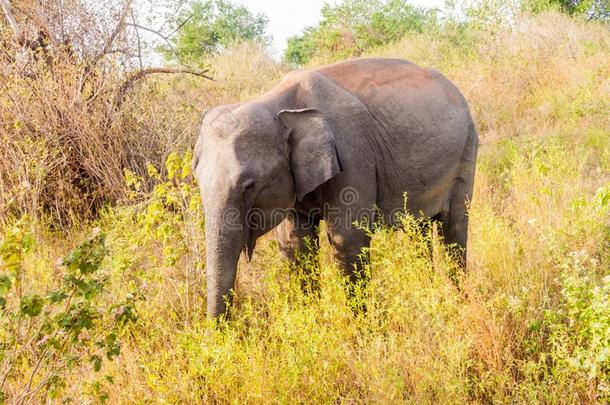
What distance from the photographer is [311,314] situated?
2.85 meters

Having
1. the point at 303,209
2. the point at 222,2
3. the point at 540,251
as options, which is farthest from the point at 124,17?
the point at 222,2

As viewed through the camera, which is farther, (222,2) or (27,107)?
(222,2)

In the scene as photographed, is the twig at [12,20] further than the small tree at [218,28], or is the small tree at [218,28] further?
the small tree at [218,28]

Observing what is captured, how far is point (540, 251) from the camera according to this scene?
3652 mm

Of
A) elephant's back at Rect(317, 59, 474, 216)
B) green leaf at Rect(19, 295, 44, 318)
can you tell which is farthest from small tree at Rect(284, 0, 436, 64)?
green leaf at Rect(19, 295, 44, 318)

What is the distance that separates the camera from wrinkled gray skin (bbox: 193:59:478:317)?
114 inches

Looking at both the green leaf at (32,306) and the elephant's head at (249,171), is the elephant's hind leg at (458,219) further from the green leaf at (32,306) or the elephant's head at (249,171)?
the green leaf at (32,306)

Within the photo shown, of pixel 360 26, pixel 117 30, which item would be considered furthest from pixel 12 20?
pixel 360 26

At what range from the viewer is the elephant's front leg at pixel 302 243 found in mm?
3594

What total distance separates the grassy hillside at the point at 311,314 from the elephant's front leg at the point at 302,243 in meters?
0.15

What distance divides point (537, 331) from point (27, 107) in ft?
17.2

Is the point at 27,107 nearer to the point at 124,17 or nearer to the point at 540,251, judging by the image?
the point at 124,17

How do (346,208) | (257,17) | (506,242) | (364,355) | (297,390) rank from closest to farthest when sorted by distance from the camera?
(297,390) < (364,355) < (346,208) < (506,242) < (257,17)

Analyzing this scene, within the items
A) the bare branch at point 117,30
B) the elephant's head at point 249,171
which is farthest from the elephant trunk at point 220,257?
the bare branch at point 117,30
